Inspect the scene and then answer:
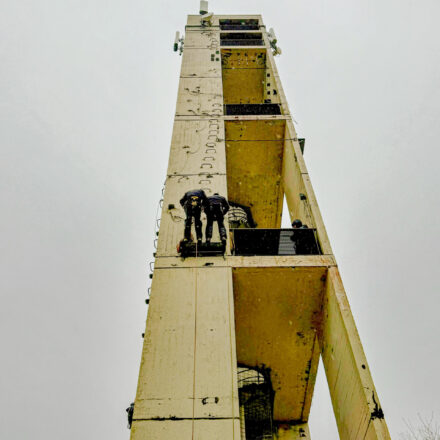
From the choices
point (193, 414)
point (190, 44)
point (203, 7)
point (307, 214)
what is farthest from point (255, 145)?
point (203, 7)

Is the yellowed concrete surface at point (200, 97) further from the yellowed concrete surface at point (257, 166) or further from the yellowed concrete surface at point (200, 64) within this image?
the yellowed concrete surface at point (257, 166)

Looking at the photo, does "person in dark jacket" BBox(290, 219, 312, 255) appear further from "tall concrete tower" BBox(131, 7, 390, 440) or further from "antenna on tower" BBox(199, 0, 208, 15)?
"antenna on tower" BBox(199, 0, 208, 15)

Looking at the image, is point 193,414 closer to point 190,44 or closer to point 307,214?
point 307,214

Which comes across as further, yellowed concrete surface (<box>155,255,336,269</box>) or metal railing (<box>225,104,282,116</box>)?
metal railing (<box>225,104,282,116</box>)

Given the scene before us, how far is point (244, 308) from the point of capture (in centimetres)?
730

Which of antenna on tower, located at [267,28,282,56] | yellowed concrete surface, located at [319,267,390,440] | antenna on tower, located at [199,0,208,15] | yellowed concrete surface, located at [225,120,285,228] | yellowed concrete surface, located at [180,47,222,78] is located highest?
antenna on tower, located at [199,0,208,15]

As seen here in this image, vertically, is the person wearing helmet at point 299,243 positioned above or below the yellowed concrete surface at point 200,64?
below

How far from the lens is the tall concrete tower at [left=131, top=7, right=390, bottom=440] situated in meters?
5.16

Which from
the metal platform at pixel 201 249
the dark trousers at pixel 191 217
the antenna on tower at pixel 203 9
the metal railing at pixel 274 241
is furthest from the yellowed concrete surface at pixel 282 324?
the antenna on tower at pixel 203 9

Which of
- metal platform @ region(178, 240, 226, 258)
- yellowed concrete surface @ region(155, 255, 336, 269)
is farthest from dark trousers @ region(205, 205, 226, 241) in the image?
yellowed concrete surface @ region(155, 255, 336, 269)

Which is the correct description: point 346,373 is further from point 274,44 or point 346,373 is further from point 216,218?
point 274,44

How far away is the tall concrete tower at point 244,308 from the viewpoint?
5.16 m

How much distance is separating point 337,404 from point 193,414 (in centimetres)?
281

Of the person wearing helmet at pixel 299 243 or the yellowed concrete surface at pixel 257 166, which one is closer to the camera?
the person wearing helmet at pixel 299 243
